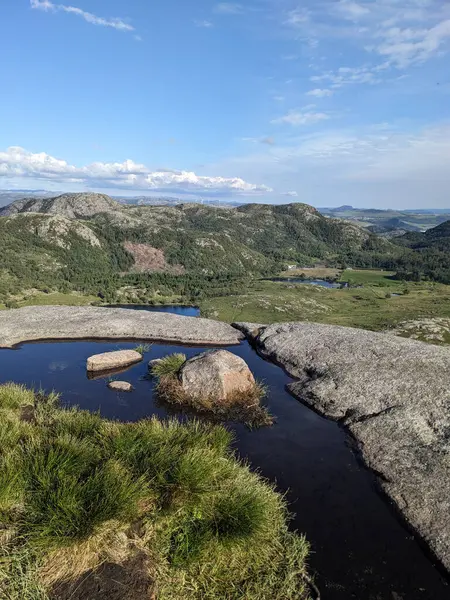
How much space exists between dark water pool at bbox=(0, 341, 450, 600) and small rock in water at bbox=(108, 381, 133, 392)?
1.21 feet

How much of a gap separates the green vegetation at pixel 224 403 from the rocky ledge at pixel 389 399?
2.82 metres

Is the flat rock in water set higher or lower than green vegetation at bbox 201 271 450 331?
higher

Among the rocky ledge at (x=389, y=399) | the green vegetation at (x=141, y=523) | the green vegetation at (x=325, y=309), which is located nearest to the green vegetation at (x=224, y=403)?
the rocky ledge at (x=389, y=399)

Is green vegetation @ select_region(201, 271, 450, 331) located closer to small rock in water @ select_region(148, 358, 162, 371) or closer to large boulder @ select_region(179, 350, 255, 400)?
large boulder @ select_region(179, 350, 255, 400)

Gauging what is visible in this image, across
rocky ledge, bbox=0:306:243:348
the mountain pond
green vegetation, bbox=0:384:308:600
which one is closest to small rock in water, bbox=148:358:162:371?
the mountain pond

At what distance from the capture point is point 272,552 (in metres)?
10.7

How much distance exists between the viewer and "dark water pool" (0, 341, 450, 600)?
1022 cm

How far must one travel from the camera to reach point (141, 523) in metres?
10.5

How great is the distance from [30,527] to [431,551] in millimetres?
11240

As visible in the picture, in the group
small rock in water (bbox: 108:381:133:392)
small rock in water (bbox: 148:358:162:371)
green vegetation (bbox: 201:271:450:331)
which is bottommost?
green vegetation (bbox: 201:271:450:331)

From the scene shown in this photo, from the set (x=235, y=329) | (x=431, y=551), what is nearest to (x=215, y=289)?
(x=235, y=329)

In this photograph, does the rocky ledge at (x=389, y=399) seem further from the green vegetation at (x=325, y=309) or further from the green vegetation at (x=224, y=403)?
the green vegetation at (x=325, y=309)

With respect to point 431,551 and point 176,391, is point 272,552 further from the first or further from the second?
point 176,391

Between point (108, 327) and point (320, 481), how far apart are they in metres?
21.9
